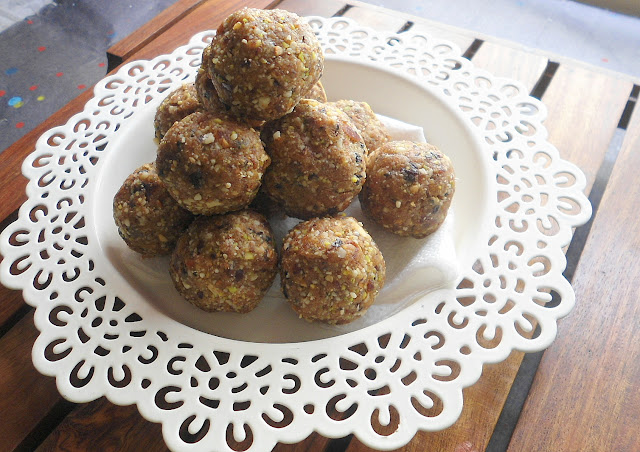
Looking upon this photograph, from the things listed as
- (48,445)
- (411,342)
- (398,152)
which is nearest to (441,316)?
(411,342)

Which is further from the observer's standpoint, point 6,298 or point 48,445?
point 6,298

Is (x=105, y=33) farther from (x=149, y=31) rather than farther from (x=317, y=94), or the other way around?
(x=317, y=94)

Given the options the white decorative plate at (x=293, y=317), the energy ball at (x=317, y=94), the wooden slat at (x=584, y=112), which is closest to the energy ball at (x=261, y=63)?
the energy ball at (x=317, y=94)

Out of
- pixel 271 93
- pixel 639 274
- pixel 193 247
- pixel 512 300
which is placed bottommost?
pixel 639 274

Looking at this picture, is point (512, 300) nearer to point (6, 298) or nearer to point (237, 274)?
point (237, 274)

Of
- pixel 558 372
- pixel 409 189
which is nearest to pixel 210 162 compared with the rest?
pixel 409 189

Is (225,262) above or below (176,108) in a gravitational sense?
below
